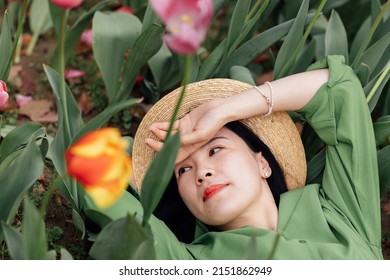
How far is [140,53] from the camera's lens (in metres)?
2.33

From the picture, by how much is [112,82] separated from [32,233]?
105cm

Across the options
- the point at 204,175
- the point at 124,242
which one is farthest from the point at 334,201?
the point at 124,242

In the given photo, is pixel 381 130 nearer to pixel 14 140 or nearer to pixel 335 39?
pixel 335 39

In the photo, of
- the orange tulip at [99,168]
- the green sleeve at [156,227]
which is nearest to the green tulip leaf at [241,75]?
the green sleeve at [156,227]

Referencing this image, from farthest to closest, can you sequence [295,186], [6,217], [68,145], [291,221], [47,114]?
[47,114], [295,186], [291,221], [68,145], [6,217]

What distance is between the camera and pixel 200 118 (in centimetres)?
200

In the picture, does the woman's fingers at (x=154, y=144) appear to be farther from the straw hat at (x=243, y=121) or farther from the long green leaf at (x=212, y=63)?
the long green leaf at (x=212, y=63)

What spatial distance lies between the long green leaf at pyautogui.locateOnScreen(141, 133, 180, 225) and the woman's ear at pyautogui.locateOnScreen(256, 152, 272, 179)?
576 mm

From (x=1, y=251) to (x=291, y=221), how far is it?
0.75m

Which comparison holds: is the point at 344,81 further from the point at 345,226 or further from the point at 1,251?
the point at 1,251

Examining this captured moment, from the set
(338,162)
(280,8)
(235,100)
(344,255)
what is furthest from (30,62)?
(344,255)

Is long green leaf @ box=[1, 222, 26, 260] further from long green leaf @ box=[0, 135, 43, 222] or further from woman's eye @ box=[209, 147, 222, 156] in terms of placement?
woman's eye @ box=[209, 147, 222, 156]

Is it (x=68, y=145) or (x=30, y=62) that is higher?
(x=68, y=145)

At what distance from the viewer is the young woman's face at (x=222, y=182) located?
187 centimetres
